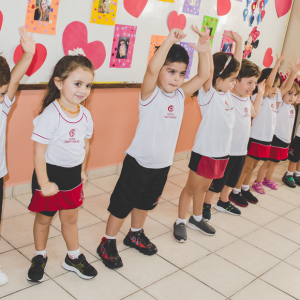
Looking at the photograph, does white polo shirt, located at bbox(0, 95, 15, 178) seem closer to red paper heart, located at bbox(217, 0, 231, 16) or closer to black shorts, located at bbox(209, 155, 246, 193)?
black shorts, located at bbox(209, 155, 246, 193)

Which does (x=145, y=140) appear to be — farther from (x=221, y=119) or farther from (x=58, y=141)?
(x=221, y=119)

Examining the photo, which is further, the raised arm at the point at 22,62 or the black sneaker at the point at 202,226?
the black sneaker at the point at 202,226

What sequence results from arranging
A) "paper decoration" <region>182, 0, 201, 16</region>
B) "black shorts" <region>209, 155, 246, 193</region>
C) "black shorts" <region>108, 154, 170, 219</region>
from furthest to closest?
"paper decoration" <region>182, 0, 201, 16</region> < "black shorts" <region>209, 155, 246, 193</region> < "black shorts" <region>108, 154, 170, 219</region>

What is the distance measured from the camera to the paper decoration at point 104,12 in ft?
7.96

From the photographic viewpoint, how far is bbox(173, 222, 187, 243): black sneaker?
7.45ft

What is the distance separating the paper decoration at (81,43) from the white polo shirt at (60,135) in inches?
34.7

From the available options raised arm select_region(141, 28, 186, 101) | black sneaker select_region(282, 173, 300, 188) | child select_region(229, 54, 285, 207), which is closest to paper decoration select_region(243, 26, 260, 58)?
child select_region(229, 54, 285, 207)

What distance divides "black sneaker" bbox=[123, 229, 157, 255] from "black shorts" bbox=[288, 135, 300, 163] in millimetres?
2117

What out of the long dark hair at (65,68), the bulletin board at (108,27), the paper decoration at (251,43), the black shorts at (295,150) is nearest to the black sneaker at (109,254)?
the long dark hair at (65,68)

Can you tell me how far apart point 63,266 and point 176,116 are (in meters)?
0.95

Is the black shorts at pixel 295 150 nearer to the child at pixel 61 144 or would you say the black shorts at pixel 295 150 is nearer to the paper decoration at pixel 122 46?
the paper decoration at pixel 122 46

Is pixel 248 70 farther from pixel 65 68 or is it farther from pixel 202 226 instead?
pixel 65 68

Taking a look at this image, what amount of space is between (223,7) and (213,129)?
1730 mm

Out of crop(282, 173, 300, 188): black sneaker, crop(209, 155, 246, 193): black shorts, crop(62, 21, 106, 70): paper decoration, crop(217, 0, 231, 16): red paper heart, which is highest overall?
crop(217, 0, 231, 16): red paper heart
